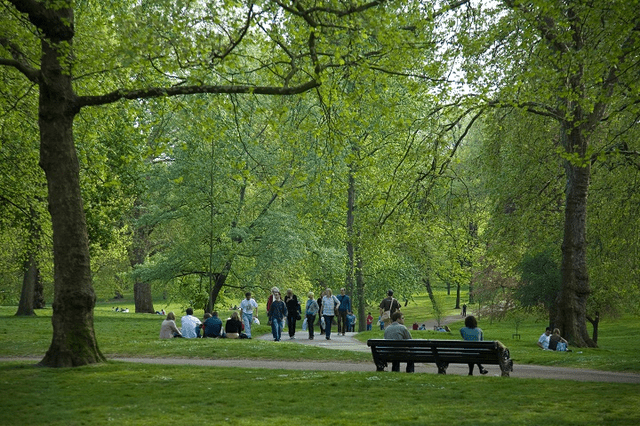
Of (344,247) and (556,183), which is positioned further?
(344,247)

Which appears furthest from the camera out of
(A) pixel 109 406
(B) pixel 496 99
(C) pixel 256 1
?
(B) pixel 496 99

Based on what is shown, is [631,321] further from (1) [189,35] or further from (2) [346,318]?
(1) [189,35]

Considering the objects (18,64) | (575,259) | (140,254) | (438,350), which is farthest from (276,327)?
(140,254)

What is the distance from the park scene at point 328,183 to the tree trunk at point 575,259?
6cm

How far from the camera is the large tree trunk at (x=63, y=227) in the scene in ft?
43.8

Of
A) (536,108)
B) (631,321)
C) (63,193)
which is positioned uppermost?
(536,108)

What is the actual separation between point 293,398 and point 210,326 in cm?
1329

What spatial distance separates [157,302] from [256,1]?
7621 centimetres

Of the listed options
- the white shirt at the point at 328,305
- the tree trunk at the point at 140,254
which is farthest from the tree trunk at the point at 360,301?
the tree trunk at the point at 140,254

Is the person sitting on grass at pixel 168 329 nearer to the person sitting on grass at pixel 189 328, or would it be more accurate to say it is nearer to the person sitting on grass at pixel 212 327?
the person sitting on grass at pixel 189 328

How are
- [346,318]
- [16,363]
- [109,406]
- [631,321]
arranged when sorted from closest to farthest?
[109,406] → [16,363] → [346,318] → [631,321]

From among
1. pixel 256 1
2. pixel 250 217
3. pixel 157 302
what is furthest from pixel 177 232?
pixel 157 302

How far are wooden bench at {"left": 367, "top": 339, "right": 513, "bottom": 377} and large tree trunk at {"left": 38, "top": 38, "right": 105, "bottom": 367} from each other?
5.33 metres

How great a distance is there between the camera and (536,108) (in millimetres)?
20562
